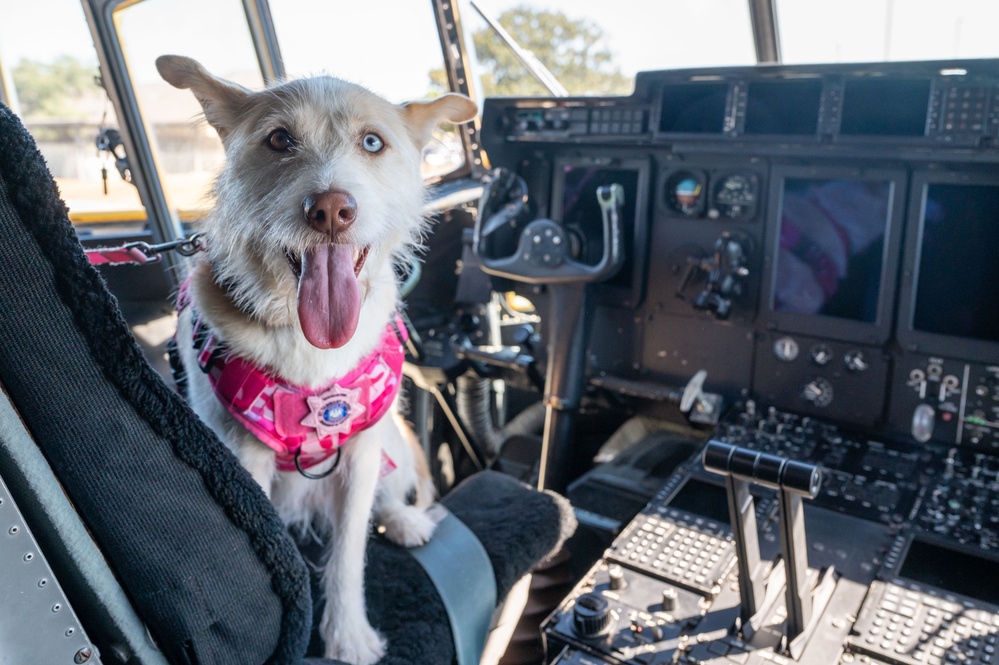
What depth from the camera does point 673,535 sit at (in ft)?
5.83

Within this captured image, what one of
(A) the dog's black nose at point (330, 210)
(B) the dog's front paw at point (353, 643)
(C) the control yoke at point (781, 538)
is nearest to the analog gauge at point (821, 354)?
(C) the control yoke at point (781, 538)

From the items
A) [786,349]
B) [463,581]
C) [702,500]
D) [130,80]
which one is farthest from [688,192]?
[130,80]

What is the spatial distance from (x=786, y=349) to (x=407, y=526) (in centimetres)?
134

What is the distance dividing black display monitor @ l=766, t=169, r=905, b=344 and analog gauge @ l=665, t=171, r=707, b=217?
229mm

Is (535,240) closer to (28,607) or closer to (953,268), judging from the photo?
(953,268)

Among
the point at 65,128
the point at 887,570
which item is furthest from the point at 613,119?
the point at 65,128

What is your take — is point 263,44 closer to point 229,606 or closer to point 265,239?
point 265,239

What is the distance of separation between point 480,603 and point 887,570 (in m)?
0.86

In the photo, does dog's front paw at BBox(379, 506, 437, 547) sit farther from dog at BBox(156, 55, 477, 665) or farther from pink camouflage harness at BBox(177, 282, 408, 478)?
pink camouflage harness at BBox(177, 282, 408, 478)

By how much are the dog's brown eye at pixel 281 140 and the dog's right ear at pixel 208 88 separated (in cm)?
13

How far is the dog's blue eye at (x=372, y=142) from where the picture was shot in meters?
1.25

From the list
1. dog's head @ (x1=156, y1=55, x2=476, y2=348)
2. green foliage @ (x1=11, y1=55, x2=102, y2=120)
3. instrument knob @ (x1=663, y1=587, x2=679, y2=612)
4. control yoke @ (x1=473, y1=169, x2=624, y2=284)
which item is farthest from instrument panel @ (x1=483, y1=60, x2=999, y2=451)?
green foliage @ (x1=11, y1=55, x2=102, y2=120)

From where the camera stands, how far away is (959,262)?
2.03m

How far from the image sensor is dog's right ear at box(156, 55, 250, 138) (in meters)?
1.24
